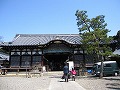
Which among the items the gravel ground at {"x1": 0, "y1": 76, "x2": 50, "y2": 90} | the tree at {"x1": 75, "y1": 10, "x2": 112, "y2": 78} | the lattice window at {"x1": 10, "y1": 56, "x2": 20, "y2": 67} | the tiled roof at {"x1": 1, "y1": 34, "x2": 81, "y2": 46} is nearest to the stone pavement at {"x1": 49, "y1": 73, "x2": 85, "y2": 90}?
the gravel ground at {"x1": 0, "y1": 76, "x2": 50, "y2": 90}

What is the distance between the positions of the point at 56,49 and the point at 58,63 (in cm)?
Result: 495

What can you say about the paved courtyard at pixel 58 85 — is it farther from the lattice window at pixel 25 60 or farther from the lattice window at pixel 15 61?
the lattice window at pixel 15 61

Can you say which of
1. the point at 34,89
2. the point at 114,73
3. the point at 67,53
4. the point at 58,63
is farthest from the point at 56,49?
the point at 34,89

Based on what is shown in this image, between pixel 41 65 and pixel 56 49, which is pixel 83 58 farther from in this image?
pixel 41 65

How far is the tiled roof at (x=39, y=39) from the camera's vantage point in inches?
1411

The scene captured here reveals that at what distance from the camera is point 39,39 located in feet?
127

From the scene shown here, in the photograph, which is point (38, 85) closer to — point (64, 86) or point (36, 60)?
point (64, 86)

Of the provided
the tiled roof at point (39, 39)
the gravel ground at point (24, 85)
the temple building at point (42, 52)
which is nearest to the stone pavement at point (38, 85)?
A: the gravel ground at point (24, 85)

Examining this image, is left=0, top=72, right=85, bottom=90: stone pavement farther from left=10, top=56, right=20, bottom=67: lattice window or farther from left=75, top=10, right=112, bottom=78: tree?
left=10, top=56, right=20, bottom=67: lattice window

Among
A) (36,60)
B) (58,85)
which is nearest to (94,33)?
(58,85)

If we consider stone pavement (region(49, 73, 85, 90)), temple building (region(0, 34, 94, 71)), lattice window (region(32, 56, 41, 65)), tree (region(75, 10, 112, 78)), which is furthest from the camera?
lattice window (region(32, 56, 41, 65))

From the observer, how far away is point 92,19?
76.7ft

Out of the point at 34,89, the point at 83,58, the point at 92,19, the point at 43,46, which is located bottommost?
the point at 34,89

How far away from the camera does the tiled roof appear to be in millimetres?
35844
